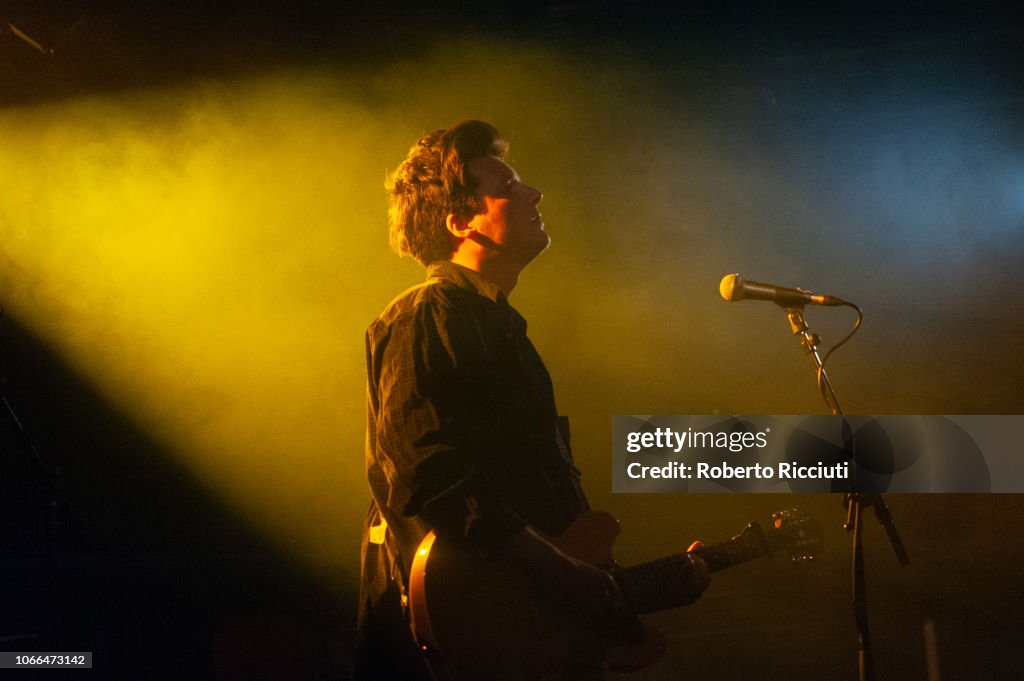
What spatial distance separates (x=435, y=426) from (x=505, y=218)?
0.72 m

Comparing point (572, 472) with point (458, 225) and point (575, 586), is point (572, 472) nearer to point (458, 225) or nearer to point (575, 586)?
point (575, 586)

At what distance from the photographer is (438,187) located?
2.23 metres

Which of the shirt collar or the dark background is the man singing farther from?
the dark background

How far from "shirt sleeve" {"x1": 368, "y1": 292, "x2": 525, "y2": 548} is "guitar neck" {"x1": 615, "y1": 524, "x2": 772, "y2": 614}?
424mm

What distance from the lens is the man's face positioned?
7.13 feet

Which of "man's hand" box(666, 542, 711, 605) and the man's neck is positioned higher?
the man's neck

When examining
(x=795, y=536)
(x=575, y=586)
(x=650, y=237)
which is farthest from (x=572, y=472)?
(x=650, y=237)

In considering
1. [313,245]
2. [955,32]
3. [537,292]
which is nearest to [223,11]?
[313,245]

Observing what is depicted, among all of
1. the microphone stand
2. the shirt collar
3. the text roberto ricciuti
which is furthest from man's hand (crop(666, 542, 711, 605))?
the text roberto ricciuti

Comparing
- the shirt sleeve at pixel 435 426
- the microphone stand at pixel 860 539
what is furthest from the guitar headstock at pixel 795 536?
the shirt sleeve at pixel 435 426

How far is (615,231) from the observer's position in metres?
4.51

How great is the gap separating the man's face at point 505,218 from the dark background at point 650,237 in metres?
2.26

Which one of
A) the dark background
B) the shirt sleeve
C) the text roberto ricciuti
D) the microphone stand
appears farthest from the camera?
the dark background

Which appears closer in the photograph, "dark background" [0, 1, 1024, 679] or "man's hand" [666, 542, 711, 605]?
"man's hand" [666, 542, 711, 605]
